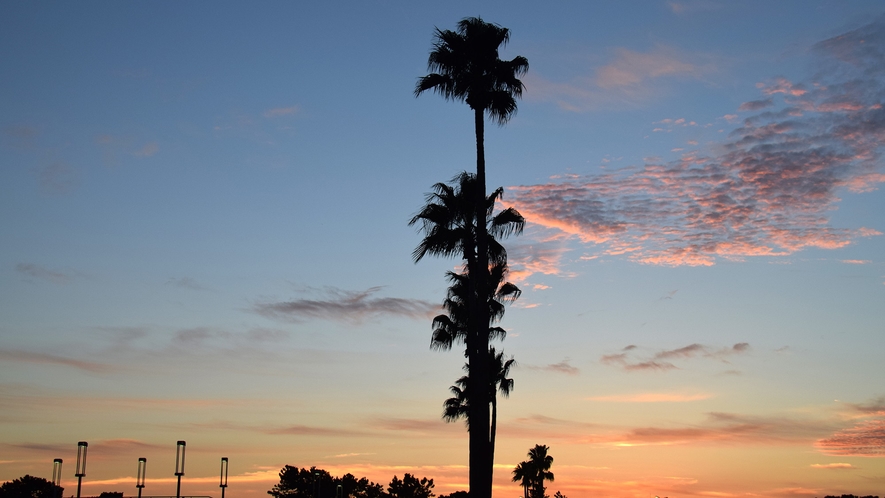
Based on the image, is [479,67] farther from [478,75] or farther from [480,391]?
[480,391]

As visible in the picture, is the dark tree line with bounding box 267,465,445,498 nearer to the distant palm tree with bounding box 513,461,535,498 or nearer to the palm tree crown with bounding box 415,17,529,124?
the distant palm tree with bounding box 513,461,535,498

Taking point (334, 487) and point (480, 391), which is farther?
point (334, 487)

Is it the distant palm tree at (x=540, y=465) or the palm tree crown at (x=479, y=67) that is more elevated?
the palm tree crown at (x=479, y=67)

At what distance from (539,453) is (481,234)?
5958 cm

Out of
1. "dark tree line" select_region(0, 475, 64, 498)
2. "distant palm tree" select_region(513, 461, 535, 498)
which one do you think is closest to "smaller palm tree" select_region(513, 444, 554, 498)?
"distant palm tree" select_region(513, 461, 535, 498)

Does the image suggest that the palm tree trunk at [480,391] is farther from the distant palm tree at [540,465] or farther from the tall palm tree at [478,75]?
the distant palm tree at [540,465]

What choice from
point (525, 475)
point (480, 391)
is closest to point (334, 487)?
point (525, 475)

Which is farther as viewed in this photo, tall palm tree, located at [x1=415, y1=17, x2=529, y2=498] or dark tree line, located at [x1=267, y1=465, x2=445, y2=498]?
dark tree line, located at [x1=267, y1=465, x2=445, y2=498]

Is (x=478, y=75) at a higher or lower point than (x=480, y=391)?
higher

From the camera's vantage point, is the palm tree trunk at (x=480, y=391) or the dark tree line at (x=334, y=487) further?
the dark tree line at (x=334, y=487)

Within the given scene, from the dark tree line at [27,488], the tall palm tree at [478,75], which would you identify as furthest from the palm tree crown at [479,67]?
the dark tree line at [27,488]

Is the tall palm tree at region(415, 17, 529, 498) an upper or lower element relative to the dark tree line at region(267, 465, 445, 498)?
upper

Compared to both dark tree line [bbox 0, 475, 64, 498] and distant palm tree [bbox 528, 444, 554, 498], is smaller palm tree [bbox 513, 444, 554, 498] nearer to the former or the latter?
distant palm tree [bbox 528, 444, 554, 498]

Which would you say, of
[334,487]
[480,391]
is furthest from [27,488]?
[480,391]
